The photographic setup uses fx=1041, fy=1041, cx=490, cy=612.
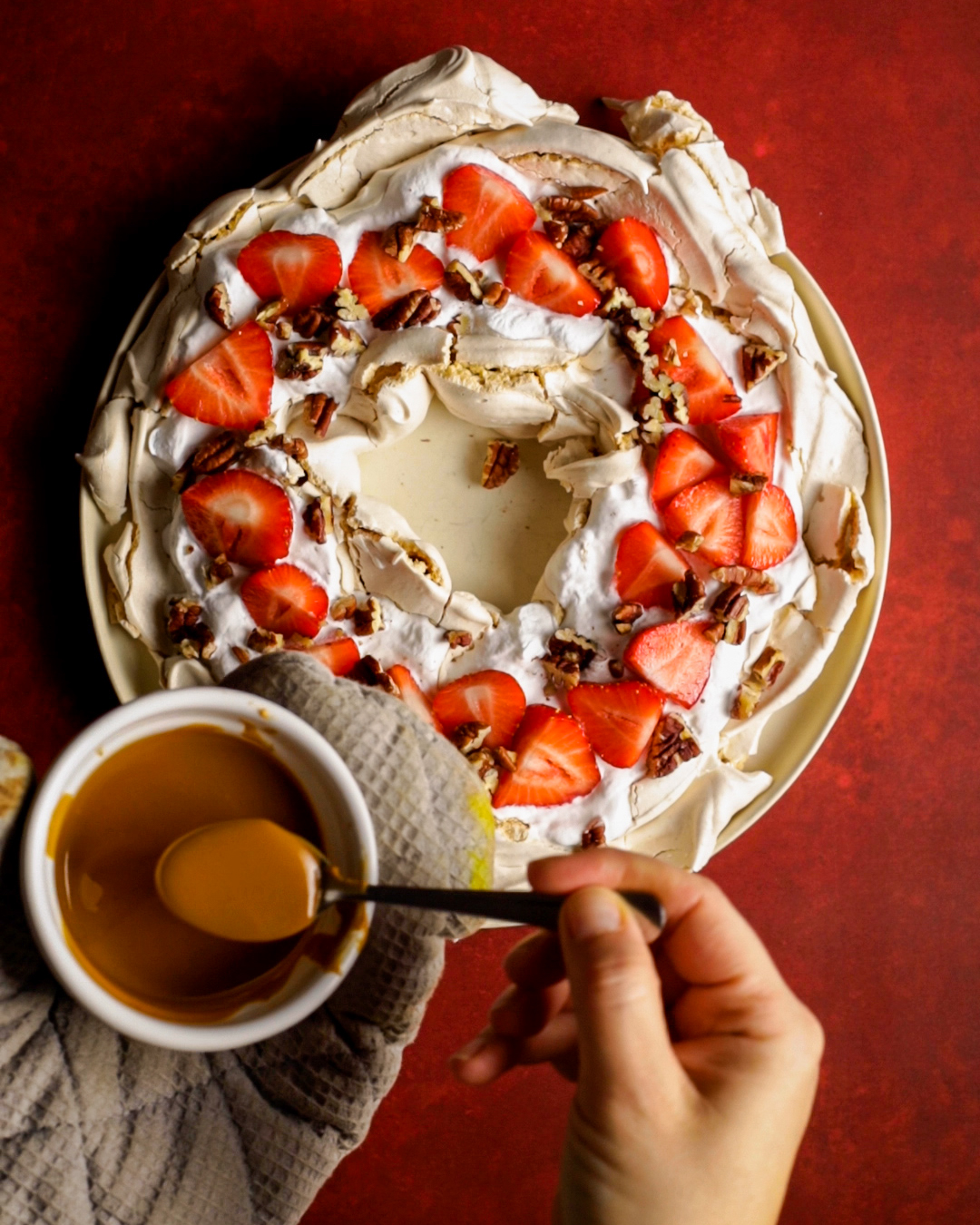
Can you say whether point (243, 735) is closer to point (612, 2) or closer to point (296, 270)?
point (296, 270)

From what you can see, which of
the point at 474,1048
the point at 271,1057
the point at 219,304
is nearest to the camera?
the point at 474,1048

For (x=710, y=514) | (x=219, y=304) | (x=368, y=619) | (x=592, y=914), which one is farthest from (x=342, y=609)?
(x=592, y=914)

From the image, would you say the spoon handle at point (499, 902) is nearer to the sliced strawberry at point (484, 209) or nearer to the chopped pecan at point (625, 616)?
the chopped pecan at point (625, 616)

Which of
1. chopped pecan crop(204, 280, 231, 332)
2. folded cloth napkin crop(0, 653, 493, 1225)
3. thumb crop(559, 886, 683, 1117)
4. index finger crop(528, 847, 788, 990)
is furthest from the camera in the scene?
chopped pecan crop(204, 280, 231, 332)

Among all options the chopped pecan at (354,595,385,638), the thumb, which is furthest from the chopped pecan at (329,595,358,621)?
the thumb

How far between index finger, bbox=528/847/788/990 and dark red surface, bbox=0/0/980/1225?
2.84 feet

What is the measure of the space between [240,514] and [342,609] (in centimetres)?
21

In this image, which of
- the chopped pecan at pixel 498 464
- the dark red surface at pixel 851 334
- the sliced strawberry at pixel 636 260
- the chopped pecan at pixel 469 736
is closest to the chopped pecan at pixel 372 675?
the chopped pecan at pixel 469 736

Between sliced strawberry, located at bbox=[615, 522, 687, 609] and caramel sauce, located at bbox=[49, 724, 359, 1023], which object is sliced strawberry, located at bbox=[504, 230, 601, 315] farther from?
caramel sauce, located at bbox=[49, 724, 359, 1023]

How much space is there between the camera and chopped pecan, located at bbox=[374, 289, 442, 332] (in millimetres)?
1561

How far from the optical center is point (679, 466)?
5.29ft

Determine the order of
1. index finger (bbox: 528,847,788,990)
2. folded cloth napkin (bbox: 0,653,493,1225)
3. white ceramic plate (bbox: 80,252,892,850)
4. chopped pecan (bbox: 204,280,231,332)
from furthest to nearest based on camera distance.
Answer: white ceramic plate (bbox: 80,252,892,850) < chopped pecan (bbox: 204,280,231,332) < folded cloth napkin (bbox: 0,653,493,1225) < index finger (bbox: 528,847,788,990)

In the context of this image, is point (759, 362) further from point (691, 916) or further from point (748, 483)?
point (691, 916)

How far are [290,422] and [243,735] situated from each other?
0.69 meters
